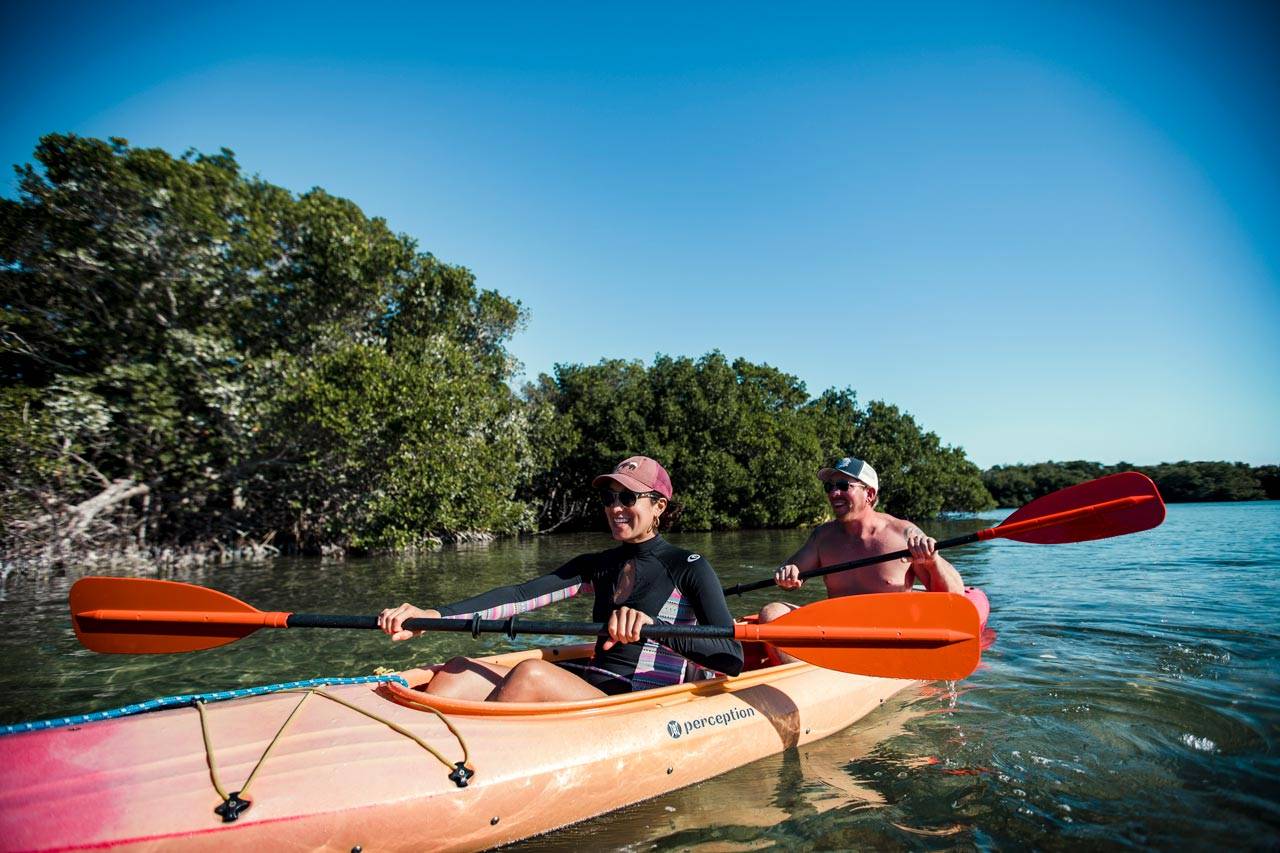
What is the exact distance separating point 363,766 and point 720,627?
4.95 feet

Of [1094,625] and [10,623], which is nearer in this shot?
[1094,625]

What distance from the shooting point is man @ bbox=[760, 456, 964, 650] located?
14.5ft

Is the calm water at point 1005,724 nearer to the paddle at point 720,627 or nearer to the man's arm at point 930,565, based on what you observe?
the paddle at point 720,627

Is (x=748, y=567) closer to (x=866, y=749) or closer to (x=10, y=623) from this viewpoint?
(x=866, y=749)

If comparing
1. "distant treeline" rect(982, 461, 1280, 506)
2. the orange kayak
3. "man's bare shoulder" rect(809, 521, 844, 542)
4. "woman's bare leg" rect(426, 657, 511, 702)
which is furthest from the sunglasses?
"distant treeline" rect(982, 461, 1280, 506)

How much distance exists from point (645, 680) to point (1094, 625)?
5.10m

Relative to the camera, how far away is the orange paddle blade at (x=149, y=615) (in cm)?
359

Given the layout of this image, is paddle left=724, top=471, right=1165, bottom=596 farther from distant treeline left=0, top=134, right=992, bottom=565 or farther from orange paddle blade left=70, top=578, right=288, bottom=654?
distant treeline left=0, top=134, right=992, bottom=565

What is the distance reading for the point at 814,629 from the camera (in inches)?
130

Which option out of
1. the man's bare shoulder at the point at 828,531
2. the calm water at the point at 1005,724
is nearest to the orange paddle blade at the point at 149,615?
the calm water at the point at 1005,724

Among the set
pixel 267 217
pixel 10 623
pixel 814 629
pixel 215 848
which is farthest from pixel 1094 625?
pixel 267 217

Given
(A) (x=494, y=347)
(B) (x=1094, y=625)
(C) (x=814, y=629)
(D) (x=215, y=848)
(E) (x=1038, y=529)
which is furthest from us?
(A) (x=494, y=347)

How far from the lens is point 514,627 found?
10.0ft

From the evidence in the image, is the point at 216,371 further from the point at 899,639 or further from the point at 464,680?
the point at 899,639
